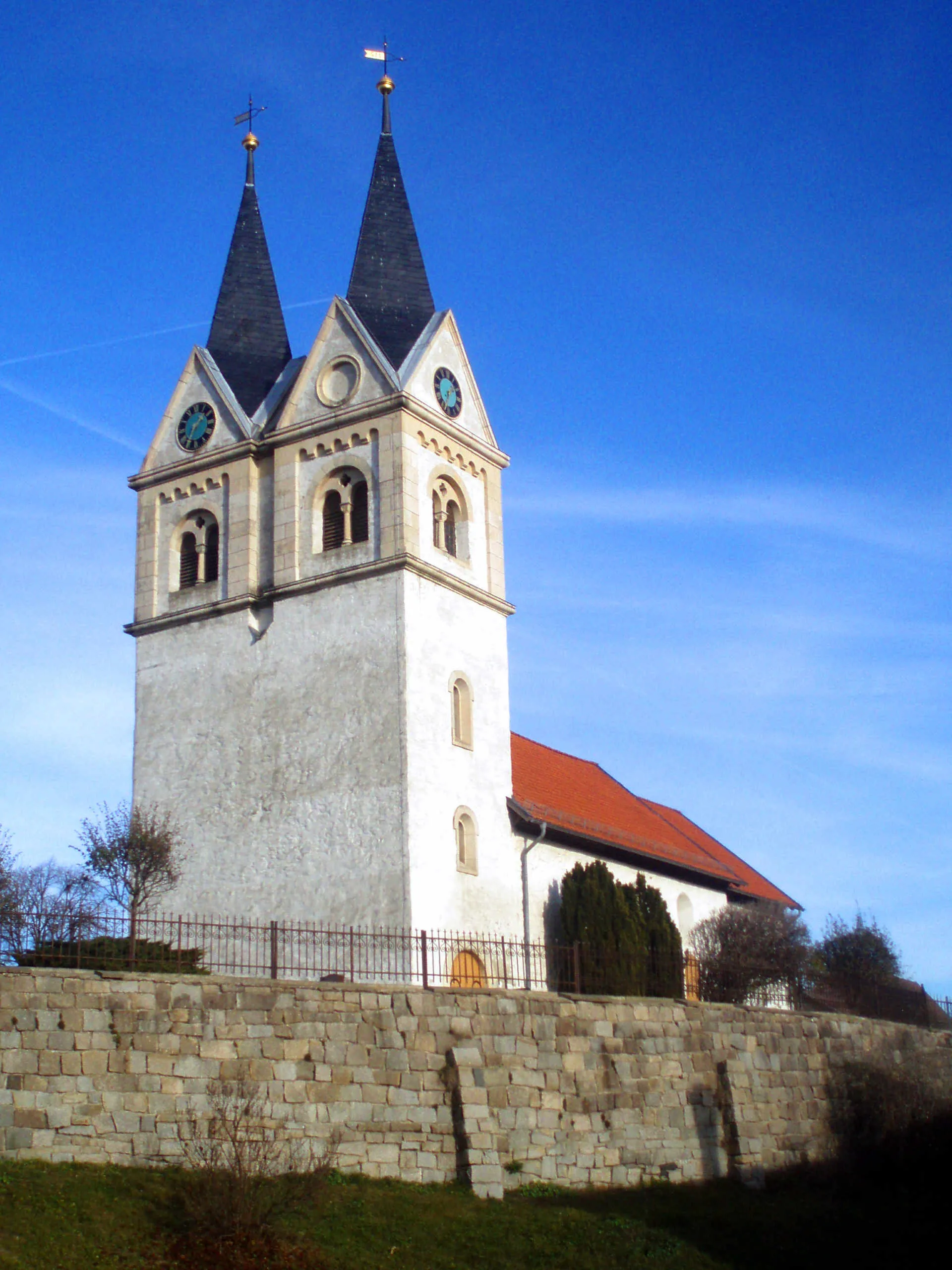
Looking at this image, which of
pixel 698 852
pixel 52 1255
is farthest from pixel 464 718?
pixel 52 1255

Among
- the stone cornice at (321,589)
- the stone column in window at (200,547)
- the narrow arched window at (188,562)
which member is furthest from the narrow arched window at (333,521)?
the narrow arched window at (188,562)

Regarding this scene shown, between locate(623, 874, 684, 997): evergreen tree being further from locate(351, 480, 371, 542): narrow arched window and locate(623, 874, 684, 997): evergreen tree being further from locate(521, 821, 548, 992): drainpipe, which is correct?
locate(351, 480, 371, 542): narrow arched window

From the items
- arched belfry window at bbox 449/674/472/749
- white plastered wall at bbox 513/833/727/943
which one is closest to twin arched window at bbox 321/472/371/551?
arched belfry window at bbox 449/674/472/749

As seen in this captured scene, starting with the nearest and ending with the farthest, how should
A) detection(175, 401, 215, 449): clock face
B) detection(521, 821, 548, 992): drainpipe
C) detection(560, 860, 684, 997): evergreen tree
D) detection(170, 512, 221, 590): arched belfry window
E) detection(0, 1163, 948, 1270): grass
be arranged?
1. detection(0, 1163, 948, 1270): grass
2. detection(560, 860, 684, 997): evergreen tree
3. detection(521, 821, 548, 992): drainpipe
4. detection(170, 512, 221, 590): arched belfry window
5. detection(175, 401, 215, 449): clock face

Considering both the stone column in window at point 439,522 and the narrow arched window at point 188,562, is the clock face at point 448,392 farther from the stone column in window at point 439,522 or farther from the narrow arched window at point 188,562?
the narrow arched window at point 188,562

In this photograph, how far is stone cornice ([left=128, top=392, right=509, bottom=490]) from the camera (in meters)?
31.5

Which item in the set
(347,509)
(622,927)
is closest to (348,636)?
(347,509)

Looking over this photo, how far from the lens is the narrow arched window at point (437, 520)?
105 feet

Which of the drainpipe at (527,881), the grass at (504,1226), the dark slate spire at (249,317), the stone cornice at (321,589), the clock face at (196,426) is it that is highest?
the dark slate spire at (249,317)

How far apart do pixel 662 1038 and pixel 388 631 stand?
381 inches

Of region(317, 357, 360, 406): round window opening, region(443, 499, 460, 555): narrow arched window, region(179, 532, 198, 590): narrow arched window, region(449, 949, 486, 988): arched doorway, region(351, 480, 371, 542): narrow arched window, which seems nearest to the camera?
region(449, 949, 486, 988): arched doorway

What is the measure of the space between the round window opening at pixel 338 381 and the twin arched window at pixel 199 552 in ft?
11.9

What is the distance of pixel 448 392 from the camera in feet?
109

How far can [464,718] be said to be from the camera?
3123 centimetres
